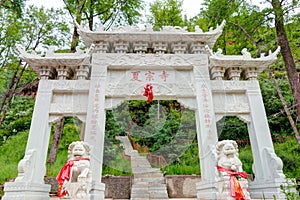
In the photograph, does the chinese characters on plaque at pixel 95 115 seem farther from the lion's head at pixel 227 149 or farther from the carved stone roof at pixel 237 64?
the carved stone roof at pixel 237 64

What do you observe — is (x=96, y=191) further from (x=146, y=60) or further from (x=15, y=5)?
(x=15, y=5)

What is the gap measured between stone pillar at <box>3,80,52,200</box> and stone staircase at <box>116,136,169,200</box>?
1.86 meters

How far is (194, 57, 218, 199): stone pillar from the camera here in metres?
3.49

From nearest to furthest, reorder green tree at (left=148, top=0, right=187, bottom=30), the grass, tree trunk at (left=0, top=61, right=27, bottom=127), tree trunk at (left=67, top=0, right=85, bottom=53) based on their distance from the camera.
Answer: the grass, tree trunk at (left=0, top=61, right=27, bottom=127), tree trunk at (left=67, top=0, right=85, bottom=53), green tree at (left=148, top=0, right=187, bottom=30)

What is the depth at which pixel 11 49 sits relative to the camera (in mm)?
6461

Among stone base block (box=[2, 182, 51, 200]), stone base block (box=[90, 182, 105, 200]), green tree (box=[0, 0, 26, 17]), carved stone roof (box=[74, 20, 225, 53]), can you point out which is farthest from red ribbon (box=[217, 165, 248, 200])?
green tree (box=[0, 0, 26, 17])

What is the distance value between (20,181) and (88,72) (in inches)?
87.7

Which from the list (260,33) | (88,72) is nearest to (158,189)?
(88,72)

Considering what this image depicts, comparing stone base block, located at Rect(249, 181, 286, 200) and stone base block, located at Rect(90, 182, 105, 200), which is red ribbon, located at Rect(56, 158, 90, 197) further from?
stone base block, located at Rect(249, 181, 286, 200)

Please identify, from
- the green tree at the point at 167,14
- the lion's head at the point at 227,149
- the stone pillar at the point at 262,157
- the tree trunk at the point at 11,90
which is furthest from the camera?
the green tree at the point at 167,14

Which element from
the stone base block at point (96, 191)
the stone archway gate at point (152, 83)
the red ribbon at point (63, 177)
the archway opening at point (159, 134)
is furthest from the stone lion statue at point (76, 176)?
the archway opening at point (159, 134)

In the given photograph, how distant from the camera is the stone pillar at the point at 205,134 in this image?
349 cm

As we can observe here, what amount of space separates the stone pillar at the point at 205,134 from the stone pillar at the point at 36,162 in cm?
264

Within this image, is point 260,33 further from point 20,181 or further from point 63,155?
point 63,155
